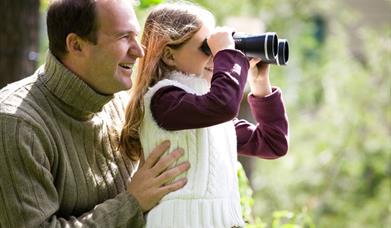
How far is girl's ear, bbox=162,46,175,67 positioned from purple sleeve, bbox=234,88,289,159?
419 millimetres

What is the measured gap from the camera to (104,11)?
2883mm

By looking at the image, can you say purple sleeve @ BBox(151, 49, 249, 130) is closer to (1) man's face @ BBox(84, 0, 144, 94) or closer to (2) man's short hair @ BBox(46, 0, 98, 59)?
(1) man's face @ BBox(84, 0, 144, 94)

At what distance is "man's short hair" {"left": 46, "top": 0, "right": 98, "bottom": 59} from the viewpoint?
285cm

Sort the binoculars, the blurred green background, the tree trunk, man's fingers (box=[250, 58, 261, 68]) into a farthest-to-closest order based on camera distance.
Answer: the blurred green background → the tree trunk → man's fingers (box=[250, 58, 261, 68]) → the binoculars

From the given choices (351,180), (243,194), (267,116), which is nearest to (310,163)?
(351,180)

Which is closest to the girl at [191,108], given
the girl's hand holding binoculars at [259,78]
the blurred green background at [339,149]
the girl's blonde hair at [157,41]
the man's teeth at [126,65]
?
the girl's blonde hair at [157,41]

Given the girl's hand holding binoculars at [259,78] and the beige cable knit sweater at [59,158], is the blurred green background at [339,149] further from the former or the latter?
the beige cable knit sweater at [59,158]

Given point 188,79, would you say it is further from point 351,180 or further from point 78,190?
point 351,180

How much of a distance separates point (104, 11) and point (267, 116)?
79cm

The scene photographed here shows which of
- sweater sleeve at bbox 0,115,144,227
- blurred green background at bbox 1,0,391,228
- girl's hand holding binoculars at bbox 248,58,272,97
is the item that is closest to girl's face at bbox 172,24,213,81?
girl's hand holding binoculars at bbox 248,58,272,97

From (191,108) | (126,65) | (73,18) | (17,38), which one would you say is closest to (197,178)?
(191,108)

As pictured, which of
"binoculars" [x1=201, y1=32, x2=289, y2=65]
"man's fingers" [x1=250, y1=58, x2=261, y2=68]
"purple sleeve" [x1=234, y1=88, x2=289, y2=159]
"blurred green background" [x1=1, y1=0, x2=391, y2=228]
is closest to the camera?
"binoculars" [x1=201, y1=32, x2=289, y2=65]

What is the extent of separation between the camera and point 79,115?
2977 mm

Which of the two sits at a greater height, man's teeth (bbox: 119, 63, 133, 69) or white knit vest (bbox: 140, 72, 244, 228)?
man's teeth (bbox: 119, 63, 133, 69)
